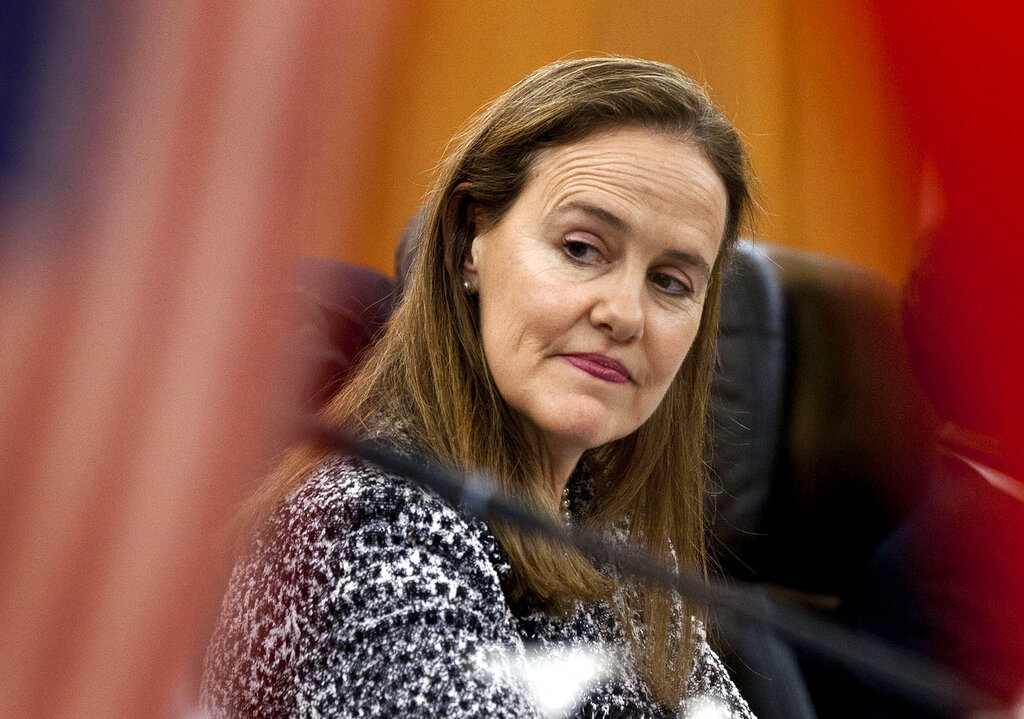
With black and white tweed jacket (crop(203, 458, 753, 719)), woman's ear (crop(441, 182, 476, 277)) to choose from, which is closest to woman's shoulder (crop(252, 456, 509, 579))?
black and white tweed jacket (crop(203, 458, 753, 719))

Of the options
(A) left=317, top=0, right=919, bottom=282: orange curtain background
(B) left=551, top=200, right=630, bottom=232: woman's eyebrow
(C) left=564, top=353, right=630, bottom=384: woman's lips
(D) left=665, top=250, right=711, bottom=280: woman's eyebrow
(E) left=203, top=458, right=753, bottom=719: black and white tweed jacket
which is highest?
(A) left=317, top=0, right=919, bottom=282: orange curtain background

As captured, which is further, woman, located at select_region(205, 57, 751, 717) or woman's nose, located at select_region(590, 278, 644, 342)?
woman's nose, located at select_region(590, 278, 644, 342)

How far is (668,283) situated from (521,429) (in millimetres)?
118

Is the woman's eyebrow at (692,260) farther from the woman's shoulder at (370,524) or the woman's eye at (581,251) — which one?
the woman's shoulder at (370,524)

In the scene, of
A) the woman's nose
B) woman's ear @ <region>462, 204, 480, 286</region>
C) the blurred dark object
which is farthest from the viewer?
woman's ear @ <region>462, 204, 480, 286</region>

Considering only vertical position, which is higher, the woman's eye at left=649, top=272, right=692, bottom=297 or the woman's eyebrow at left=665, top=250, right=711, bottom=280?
the woman's eyebrow at left=665, top=250, right=711, bottom=280

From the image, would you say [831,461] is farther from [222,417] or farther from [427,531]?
[222,417]

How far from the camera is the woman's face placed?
0.56m

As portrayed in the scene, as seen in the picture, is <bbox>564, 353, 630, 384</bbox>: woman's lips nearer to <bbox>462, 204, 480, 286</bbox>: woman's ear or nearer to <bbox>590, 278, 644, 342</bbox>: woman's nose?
<bbox>590, 278, 644, 342</bbox>: woman's nose

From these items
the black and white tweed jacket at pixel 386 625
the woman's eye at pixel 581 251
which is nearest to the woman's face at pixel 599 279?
the woman's eye at pixel 581 251

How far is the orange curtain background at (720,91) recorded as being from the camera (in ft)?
1.31

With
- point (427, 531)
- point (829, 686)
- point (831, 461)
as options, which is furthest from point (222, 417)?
point (831, 461)

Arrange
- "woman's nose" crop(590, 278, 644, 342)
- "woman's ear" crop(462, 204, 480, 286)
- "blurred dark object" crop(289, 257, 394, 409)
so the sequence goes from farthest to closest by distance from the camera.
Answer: "woman's ear" crop(462, 204, 480, 286) → "woman's nose" crop(590, 278, 644, 342) → "blurred dark object" crop(289, 257, 394, 409)

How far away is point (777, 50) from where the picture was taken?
18.2 inches
